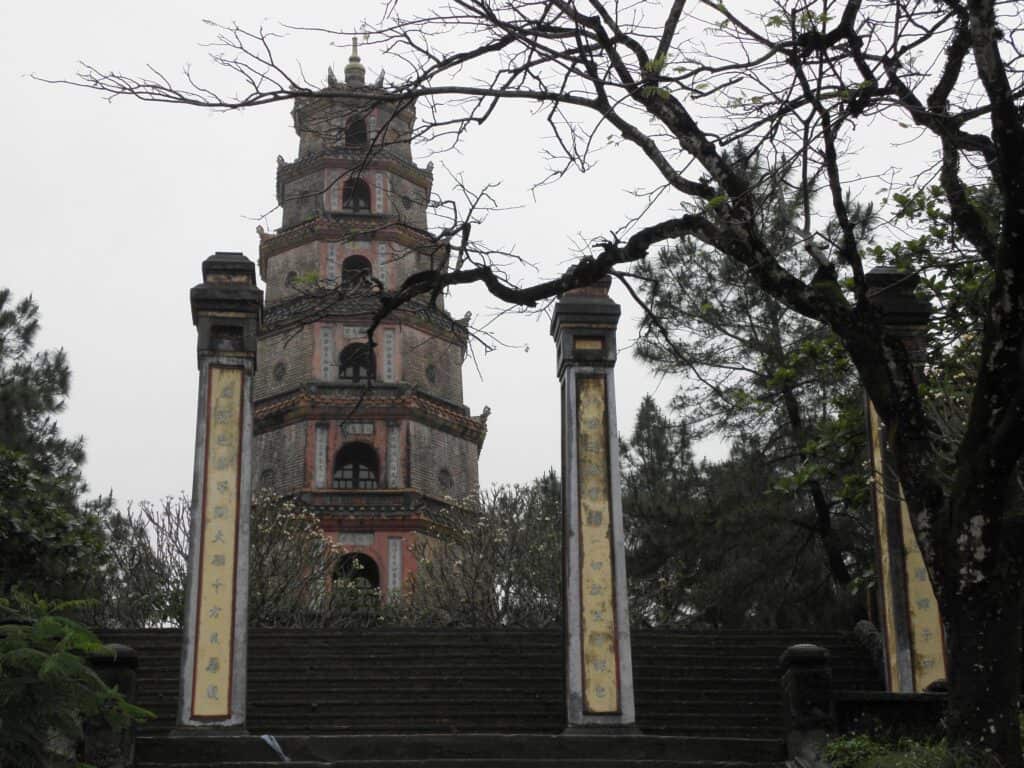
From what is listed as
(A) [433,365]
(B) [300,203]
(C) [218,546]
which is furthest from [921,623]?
(B) [300,203]

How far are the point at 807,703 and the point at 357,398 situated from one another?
834 inches

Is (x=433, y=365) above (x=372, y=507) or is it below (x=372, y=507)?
above

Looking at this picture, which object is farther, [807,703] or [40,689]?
[807,703]

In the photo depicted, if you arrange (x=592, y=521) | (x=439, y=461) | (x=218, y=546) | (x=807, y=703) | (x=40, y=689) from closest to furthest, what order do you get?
1. (x=40, y=689)
2. (x=807, y=703)
3. (x=218, y=546)
4. (x=592, y=521)
5. (x=439, y=461)

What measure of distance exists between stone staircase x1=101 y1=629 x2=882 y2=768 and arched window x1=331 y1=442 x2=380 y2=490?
16046 millimetres

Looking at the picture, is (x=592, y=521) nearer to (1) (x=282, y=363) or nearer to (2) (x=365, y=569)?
(2) (x=365, y=569)

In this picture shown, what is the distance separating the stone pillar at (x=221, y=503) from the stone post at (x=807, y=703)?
4169 millimetres

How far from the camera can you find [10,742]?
21.7ft

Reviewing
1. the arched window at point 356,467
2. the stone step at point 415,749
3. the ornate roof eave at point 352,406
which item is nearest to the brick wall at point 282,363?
the ornate roof eave at point 352,406

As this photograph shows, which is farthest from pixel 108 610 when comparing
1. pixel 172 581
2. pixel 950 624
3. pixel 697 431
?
pixel 950 624

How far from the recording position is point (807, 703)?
950 cm

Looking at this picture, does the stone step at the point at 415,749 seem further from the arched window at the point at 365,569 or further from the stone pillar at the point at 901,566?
the arched window at the point at 365,569

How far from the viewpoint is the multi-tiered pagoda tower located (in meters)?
28.5

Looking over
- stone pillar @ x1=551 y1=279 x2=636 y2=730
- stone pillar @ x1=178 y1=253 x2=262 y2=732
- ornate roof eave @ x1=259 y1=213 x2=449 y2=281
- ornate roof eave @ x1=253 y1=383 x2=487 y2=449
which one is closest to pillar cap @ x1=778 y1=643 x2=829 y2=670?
stone pillar @ x1=551 y1=279 x2=636 y2=730
